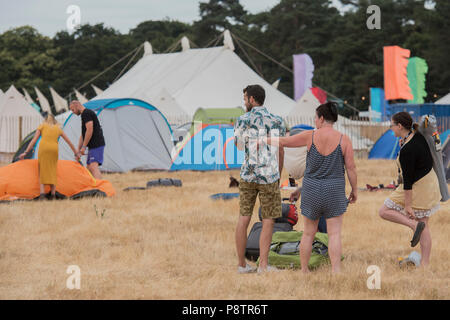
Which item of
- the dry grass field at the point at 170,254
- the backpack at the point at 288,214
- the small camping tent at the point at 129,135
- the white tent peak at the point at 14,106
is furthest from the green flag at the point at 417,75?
the backpack at the point at 288,214

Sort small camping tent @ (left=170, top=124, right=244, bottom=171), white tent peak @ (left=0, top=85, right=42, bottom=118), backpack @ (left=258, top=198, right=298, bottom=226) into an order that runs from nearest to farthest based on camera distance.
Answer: backpack @ (left=258, top=198, right=298, bottom=226) < small camping tent @ (left=170, top=124, right=244, bottom=171) < white tent peak @ (left=0, top=85, right=42, bottom=118)

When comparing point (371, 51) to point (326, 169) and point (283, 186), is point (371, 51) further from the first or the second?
point (326, 169)

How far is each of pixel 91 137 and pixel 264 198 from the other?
20.2 ft

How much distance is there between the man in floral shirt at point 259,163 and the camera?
17.4ft

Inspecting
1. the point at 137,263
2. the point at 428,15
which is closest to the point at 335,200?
the point at 137,263

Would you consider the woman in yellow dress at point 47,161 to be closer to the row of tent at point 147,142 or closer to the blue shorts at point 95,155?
the blue shorts at point 95,155

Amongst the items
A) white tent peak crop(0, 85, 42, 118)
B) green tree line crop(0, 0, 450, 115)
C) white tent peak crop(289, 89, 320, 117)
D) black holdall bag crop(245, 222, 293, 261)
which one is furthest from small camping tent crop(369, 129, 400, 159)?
green tree line crop(0, 0, 450, 115)

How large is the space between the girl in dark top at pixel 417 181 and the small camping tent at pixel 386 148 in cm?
1408

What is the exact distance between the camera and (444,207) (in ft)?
30.2

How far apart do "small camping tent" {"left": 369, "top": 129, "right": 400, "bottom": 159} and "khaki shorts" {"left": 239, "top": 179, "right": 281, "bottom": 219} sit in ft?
48.4

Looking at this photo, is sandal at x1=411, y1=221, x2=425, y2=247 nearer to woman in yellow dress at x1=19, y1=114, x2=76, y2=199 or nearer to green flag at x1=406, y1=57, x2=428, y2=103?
woman in yellow dress at x1=19, y1=114, x2=76, y2=199

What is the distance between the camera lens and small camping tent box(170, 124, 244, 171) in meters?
16.2

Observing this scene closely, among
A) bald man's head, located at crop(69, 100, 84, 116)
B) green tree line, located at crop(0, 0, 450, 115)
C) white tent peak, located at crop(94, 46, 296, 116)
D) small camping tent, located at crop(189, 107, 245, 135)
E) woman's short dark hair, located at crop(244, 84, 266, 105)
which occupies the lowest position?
woman's short dark hair, located at crop(244, 84, 266, 105)

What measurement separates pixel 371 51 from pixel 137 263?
4228 centimetres
